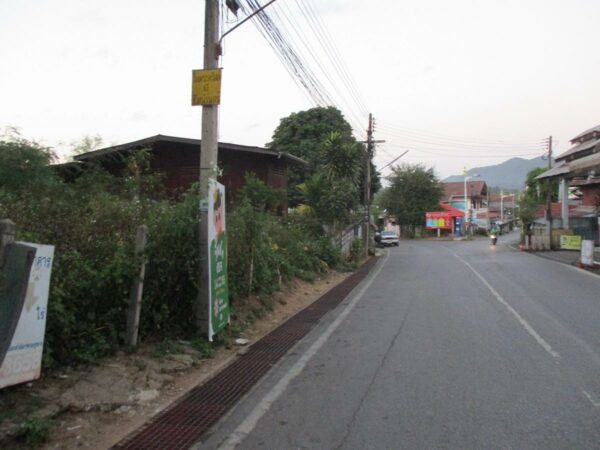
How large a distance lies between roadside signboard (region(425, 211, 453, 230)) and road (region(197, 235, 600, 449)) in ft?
193

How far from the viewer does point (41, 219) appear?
19.9 feet

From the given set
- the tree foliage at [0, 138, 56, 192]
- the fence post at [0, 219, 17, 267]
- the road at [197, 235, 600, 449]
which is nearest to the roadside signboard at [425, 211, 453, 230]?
the road at [197, 235, 600, 449]

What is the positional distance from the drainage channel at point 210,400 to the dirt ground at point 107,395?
140mm

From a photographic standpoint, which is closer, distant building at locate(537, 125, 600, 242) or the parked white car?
distant building at locate(537, 125, 600, 242)

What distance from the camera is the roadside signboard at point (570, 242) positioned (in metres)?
31.3

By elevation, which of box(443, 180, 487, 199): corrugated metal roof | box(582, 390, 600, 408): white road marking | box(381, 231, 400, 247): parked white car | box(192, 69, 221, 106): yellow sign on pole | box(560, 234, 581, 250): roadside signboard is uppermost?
box(443, 180, 487, 199): corrugated metal roof

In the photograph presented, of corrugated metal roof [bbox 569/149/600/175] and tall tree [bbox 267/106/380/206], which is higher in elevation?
tall tree [bbox 267/106/380/206]

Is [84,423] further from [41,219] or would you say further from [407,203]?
[407,203]

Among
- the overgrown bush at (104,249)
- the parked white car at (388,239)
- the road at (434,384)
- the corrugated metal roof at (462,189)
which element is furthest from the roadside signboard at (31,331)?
the corrugated metal roof at (462,189)

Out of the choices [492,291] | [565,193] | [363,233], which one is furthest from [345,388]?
[565,193]

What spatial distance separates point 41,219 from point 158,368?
215 cm

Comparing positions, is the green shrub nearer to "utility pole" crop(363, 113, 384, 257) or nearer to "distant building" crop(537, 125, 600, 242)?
"distant building" crop(537, 125, 600, 242)

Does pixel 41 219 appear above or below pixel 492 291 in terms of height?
above

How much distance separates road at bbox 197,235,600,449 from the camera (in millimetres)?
4551
